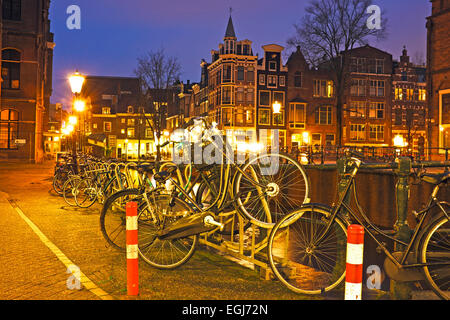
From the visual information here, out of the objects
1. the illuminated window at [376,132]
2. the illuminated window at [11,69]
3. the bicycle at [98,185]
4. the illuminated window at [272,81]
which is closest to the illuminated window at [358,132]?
the illuminated window at [376,132]

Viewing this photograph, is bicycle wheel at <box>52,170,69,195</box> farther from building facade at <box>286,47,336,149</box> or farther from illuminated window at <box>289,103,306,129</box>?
illuminated window at <box>289,103,306,129</box>

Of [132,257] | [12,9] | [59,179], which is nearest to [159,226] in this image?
[132,257]

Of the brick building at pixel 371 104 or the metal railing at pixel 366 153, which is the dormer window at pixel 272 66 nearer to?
the brick building at pixel 371 104

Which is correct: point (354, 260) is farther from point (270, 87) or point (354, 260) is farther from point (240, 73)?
point (240, 73)

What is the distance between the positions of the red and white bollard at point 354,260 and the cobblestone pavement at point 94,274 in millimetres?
1055

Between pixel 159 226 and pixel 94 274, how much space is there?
0.94m

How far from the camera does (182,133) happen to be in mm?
6613

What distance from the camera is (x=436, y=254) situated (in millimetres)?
4156

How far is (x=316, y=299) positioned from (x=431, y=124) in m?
30.4

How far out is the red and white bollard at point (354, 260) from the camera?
337 centimetres

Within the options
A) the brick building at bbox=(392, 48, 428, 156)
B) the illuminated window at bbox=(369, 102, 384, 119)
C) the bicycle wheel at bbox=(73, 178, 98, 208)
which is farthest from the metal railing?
the brick building at bbox=(392, 48, 428, 156)

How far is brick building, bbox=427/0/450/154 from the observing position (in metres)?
30.4

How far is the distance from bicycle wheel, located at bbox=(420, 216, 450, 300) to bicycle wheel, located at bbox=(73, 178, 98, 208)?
844 centimetres

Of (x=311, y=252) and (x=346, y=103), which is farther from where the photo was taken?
(x=346, y=103)
